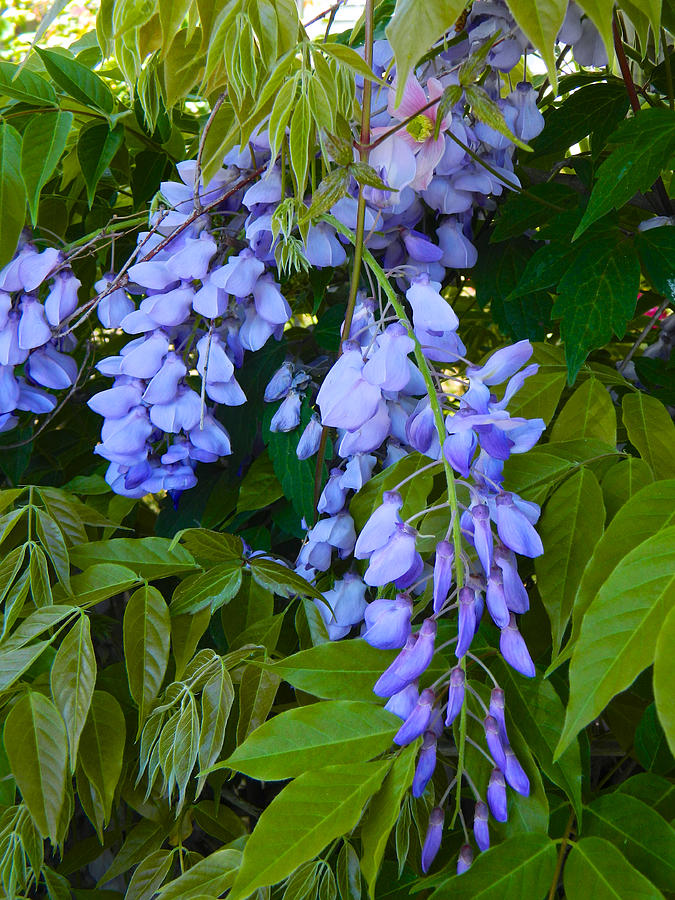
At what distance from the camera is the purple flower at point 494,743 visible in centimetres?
49

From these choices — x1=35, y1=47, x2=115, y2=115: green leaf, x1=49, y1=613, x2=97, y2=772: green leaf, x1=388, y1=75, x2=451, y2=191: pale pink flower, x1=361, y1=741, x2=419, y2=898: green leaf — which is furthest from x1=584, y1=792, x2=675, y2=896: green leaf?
x1=35, y1=47, x2=115, y2=115: green leaf

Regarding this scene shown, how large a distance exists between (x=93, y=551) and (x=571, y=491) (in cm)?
39

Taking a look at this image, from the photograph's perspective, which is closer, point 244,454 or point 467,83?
point 467,83

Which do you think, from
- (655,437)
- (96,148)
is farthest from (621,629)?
(96,148)

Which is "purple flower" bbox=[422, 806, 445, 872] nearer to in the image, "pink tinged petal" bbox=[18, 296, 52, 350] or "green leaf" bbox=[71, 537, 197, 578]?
"green leaf" bbox=[71, 537, 197, 578]

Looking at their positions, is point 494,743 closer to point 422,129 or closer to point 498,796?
point 498,796

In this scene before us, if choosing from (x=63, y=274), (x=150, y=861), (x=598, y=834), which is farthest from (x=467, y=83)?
(x=150, y=861)

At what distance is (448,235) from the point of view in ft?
2.39

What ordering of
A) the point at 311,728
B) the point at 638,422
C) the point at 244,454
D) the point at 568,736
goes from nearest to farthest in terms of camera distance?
the point at 568,736 < the point at 311,728 < the point at 638,422 < the point at 244,454

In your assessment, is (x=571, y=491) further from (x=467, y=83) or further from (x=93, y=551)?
(x=93, y=551)

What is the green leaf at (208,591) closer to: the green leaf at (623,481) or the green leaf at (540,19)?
the green leaf at (623,481)

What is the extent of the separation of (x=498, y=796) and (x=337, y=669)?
13 cm

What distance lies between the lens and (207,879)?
56cm

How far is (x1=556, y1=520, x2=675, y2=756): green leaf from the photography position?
38cm
